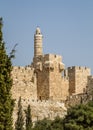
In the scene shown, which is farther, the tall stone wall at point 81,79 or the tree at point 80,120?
the tall stone wall at point 81,79

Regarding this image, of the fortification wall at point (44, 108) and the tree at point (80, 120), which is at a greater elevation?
the fortification wall at point (44, 108)

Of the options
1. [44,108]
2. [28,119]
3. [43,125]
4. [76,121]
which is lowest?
[43,125]


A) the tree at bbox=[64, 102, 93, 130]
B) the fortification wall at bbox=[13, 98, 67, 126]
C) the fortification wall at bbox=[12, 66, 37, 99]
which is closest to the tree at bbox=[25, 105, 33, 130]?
the fortification wall at bbox=[13, 98, 67, 126]

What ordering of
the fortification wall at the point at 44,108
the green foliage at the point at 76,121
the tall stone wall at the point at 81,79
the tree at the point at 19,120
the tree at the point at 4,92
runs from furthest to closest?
the tall stone wall at the point at 81,79 < the fortification wall at the point at 44,108 < the green foliage at the point at 76,121 < the tree at the point at 19,120 < the tree at the point at 4,92

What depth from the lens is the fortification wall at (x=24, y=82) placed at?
1658 inches

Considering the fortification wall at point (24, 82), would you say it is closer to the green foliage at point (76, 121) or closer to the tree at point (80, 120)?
the green foliage at point (76, 121)

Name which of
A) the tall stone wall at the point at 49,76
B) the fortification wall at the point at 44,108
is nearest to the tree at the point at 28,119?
the fortification wall at the point at 44,108

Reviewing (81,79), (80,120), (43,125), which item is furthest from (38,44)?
(80,120)

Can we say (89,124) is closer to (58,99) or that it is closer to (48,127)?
(48,127)

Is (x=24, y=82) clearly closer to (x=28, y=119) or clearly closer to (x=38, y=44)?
(x=38, y=44)

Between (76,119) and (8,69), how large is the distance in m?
13.9

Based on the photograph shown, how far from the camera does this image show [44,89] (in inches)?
1727

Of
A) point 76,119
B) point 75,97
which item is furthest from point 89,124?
point 75,97

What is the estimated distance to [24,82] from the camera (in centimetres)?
4266
